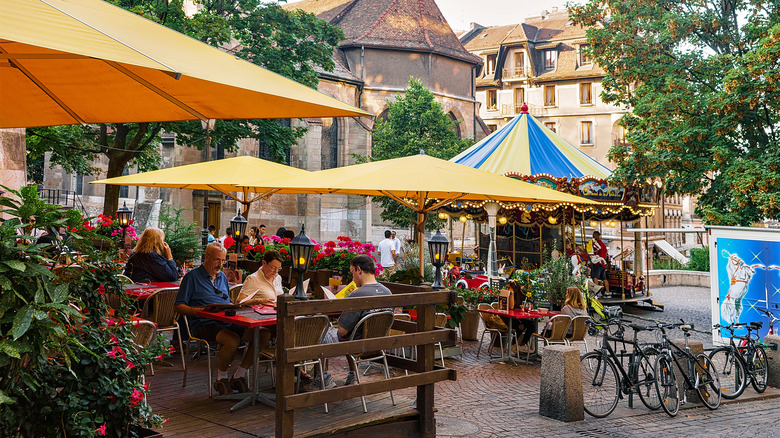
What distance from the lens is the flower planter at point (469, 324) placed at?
12766 millimetres

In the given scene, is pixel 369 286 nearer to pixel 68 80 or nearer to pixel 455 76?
pixel 68 80

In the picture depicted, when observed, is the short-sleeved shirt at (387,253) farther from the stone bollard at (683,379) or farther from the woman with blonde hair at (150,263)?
the stone bollard at (683,379)

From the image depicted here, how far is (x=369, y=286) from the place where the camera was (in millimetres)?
7703

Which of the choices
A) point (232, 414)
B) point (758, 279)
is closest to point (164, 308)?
point (232, 414)

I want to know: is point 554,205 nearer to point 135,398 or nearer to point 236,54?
point 236,54

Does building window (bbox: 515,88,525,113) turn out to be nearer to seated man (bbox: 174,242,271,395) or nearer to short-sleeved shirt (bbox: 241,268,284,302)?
short-sleeved shirt (bbox: 241,268,284,302)

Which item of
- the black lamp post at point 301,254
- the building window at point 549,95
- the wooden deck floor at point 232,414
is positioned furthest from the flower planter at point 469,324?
the building window at point 549,95

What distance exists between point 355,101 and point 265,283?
33.9 m

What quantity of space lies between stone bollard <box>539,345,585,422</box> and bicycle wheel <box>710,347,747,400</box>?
107 inches

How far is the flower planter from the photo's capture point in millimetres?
12766

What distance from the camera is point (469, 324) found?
1277 centimetres

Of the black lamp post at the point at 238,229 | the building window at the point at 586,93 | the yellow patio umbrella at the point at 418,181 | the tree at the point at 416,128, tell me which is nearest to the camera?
the yellow patio umbrella at the point at 418,181

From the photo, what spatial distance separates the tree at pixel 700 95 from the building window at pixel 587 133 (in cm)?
4062

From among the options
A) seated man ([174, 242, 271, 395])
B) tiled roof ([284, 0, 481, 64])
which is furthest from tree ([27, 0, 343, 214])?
tiled roof ([284, 0, 481, 64])
